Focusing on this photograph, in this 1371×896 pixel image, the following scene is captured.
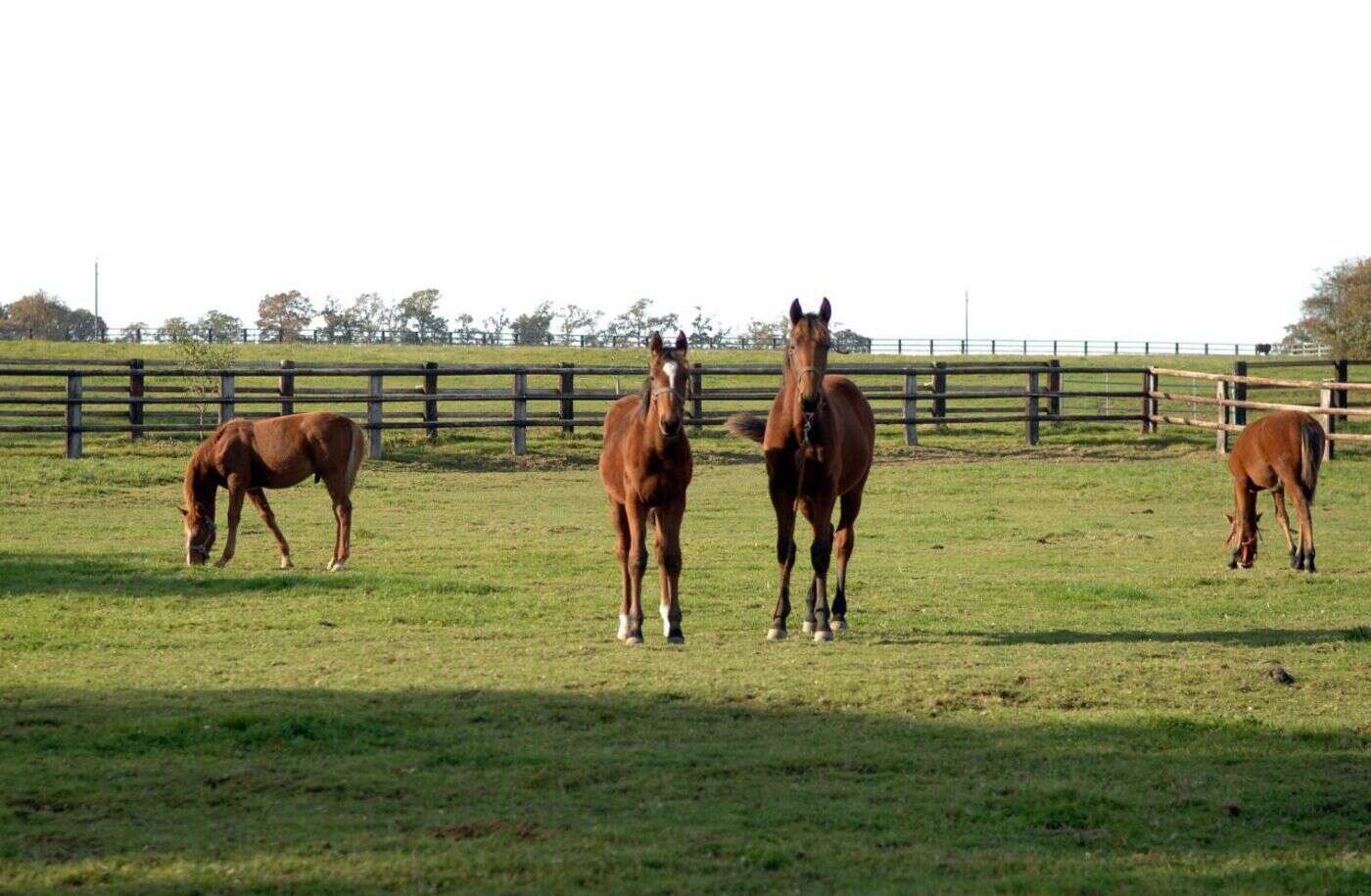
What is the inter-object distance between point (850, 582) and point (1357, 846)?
810cm

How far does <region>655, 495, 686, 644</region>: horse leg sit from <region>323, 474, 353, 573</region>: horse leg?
16.5 feet

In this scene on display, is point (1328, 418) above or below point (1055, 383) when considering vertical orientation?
below

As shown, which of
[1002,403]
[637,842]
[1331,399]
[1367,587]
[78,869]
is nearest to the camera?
[78,869]

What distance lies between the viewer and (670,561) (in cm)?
1080

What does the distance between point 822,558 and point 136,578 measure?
6607mm

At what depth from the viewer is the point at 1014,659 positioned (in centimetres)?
1022

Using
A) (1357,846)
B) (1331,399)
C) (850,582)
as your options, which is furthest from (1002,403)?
(1357,846)

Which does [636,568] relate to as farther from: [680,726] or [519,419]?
[519,419]

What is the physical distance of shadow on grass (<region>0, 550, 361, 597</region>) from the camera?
13312 mm

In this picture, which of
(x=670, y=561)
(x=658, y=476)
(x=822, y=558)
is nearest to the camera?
(x=658, y=476)

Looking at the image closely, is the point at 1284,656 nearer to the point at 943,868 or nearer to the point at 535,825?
the point at 943,868

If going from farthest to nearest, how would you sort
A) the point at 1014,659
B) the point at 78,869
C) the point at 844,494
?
the point at 844,494 < the point at 1014,659 < the point at 78,869

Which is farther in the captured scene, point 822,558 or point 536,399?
point 536,399

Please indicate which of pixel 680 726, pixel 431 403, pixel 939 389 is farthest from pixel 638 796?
pixel 939 389
